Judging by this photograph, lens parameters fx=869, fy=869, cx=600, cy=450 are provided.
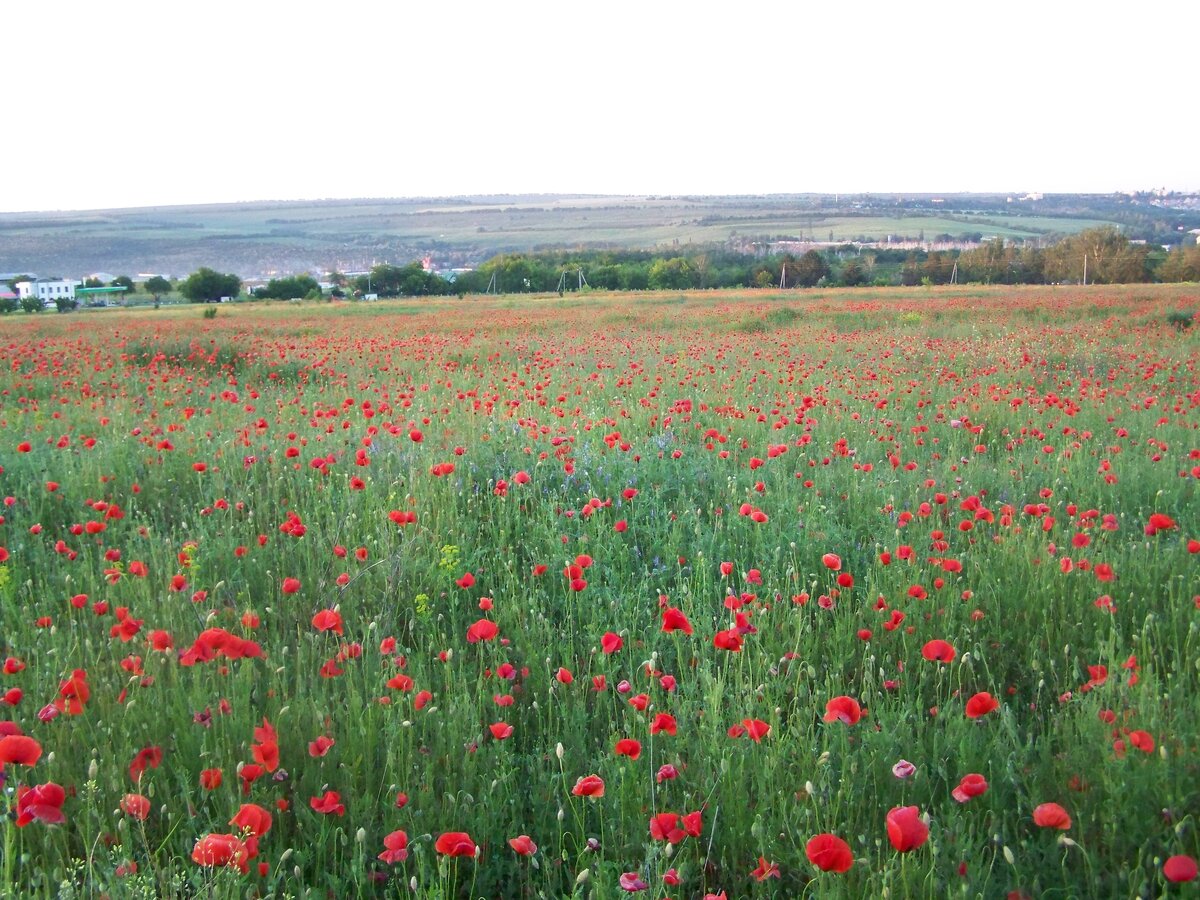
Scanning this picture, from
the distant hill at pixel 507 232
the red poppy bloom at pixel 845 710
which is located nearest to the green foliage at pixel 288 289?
the distant hill at pixel 507 232

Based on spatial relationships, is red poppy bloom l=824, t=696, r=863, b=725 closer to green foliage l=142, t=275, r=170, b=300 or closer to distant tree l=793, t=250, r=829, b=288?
distant tree l=793, t=250, r=829, b=288

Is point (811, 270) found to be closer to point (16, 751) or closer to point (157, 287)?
point (157, 287)

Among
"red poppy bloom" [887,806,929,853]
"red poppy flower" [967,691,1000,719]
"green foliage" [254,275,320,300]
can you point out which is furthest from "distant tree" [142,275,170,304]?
"red poppy bloom" [887,806,929,853]

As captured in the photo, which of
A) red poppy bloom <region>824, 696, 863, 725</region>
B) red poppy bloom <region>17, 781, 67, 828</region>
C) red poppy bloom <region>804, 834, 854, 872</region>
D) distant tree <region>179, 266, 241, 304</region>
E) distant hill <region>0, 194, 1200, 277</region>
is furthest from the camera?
distant hill <region>0, 194, 1200, 277</region>

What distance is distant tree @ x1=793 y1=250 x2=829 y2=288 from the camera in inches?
2425

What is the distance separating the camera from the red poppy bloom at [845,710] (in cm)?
192

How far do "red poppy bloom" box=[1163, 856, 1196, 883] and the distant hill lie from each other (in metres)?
109

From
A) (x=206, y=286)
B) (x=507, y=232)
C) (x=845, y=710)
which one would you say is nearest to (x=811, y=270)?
(x=206, y=286)

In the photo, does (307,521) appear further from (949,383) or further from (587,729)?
(949,383)

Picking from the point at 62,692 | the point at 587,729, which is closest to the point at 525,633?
the point at 587,729

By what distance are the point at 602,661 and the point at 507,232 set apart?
581 feet

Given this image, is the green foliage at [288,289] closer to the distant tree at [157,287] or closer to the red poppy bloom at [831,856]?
the distant tree at [157,287]

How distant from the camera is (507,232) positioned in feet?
568

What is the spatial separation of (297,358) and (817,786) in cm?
1160
